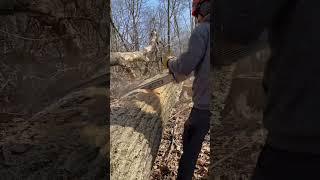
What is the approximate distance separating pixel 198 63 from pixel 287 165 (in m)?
1.65

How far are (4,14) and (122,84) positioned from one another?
3.36m

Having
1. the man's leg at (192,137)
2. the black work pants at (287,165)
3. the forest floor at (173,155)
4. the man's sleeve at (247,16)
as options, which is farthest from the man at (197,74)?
the black work pants at (287,165)

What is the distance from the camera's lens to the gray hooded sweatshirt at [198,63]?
107 inches

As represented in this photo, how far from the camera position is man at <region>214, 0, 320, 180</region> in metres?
1.13

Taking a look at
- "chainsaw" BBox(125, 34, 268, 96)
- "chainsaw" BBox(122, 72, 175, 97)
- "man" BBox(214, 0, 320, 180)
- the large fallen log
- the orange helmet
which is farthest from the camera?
"chainsaw" BBox(122, 72, 175, 97)

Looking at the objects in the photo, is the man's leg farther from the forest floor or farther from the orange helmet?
the forest floor

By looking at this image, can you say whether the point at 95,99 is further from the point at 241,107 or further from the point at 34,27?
the point at 241,107

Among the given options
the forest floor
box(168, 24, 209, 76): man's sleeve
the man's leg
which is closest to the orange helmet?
box(168, 24, 209, 76): man's sleeve

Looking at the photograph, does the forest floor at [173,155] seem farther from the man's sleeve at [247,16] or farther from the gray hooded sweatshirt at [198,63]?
the man's sleeve at [247,16]

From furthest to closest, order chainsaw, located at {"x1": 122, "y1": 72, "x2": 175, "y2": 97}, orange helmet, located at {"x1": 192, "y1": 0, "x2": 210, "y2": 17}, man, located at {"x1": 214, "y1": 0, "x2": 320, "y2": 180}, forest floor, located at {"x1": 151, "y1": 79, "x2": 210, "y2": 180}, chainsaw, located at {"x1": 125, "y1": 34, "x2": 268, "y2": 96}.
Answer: chainsaw, located at {"x1": 122, "y1": 72, "x2": 175, "y2": 97} → forest floor, located at {"x1": 151, "y1": 79, "x2": 210, "y2": 180} → orange helmet, located at {"x1": 192, "y1": 0, "x2": 210, "y2": 17} → chainsaw, located at {"x1": 125, "y1": 34, "x2": 268, "y2": 96} → man, located at {"x1": 214, "y1": 0, "x2": 320, "y2": 180}

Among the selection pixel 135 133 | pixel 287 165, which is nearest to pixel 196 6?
pixel 135 133

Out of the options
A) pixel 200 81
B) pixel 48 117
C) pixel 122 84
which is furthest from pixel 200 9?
Answer: pixel 122 84

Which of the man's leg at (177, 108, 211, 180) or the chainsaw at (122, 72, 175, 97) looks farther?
the chainsaw at (122, 72, 175, 97)

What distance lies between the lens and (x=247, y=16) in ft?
3.85
